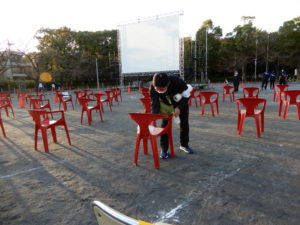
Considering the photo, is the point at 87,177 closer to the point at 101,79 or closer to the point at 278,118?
the point at 278,118

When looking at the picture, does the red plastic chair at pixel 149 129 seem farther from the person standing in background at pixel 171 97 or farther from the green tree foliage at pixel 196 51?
the green tree foliage at pixel 196 51

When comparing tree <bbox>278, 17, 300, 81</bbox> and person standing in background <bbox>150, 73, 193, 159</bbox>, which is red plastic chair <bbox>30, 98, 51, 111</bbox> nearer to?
person standing in background <bbox>150, 73, 193, 159</bbox>

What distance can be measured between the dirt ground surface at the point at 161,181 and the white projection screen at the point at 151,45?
46.9 ft

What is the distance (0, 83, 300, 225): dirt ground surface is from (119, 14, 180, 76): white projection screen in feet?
46.9

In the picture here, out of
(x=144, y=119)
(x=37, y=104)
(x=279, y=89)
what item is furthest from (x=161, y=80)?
(x=279, y=89)

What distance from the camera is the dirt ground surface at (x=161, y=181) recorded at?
7.77 ft

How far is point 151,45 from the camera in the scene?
19141mm

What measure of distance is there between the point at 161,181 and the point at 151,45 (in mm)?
17374

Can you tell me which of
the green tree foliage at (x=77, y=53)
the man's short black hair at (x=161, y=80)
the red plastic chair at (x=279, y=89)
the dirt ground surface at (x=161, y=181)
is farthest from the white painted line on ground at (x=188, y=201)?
the green tree foliage at (x=77, y=53)

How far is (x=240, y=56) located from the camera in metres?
35.8

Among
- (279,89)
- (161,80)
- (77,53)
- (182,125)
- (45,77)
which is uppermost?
(77,53)

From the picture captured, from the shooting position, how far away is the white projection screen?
18234 mm

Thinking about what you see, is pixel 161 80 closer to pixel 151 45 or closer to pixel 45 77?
pixel 151 45

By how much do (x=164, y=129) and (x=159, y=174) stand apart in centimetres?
72
